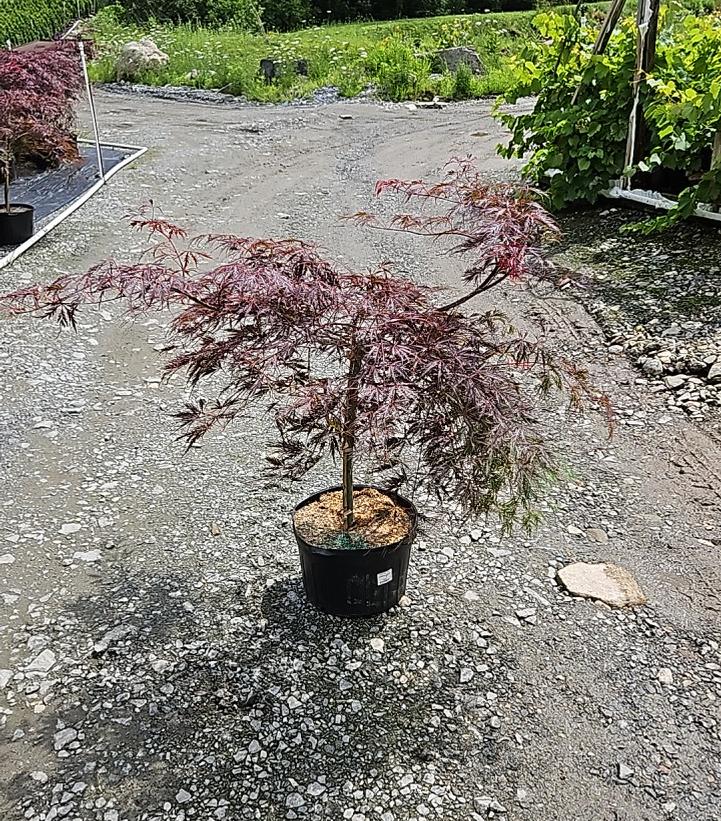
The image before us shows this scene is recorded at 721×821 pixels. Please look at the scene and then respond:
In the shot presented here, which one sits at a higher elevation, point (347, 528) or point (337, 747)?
point (347, 528)

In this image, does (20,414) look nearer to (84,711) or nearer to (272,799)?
(84,711)

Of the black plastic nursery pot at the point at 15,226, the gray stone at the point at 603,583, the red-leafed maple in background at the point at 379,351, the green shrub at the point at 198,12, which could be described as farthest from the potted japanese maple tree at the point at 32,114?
the green shrub at the point at 198,12

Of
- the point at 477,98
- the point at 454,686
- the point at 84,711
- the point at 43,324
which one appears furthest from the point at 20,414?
the point at 477,98

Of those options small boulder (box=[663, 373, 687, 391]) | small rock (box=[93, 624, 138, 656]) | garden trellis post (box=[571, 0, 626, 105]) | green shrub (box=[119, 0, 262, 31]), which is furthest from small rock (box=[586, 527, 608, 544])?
green shrub (box=[119, 0, 262, 31])

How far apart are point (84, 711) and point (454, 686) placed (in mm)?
945

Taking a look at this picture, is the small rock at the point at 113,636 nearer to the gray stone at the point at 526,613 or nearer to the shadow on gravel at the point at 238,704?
the shadow on gravel at the point at 238,704

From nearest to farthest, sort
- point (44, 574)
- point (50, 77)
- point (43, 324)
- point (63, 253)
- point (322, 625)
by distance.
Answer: point (322, 625) < point (44, 574) < point (43, 324) < point (63, 253) < point (50, 77)

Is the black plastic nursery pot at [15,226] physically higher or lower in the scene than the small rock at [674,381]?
higher

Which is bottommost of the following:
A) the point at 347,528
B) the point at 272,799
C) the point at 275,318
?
the point at 272,799

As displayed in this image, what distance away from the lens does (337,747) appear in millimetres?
1901

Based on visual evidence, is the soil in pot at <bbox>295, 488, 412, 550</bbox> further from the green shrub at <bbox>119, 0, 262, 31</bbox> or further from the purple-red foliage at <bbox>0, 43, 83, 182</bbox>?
the green shrub at <bbox>119, 0, 262, 31</bbox>

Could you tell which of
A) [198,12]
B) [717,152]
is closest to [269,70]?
[198,12]

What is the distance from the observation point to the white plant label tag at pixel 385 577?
2.19 meters

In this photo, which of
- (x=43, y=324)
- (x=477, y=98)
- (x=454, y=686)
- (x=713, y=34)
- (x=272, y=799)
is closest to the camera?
(x=272, y=799)
